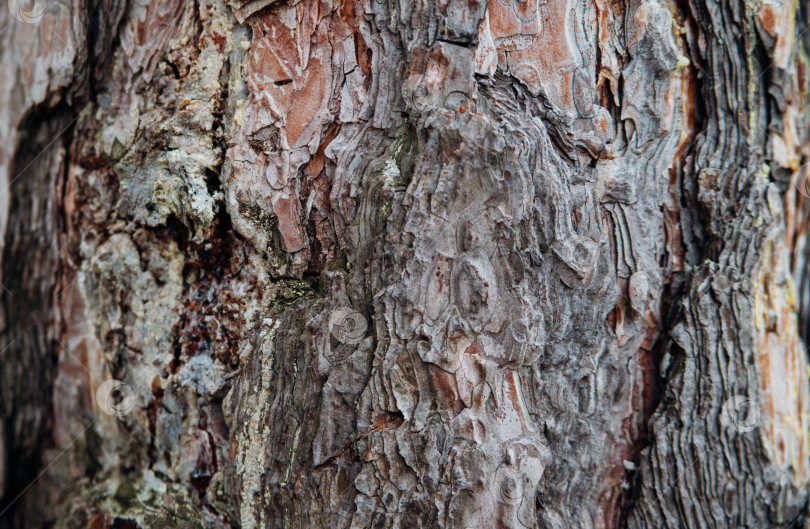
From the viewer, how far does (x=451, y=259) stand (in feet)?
3.41

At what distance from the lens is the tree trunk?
3.43 ft

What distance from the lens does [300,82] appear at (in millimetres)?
1123

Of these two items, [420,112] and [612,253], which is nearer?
[420,112]

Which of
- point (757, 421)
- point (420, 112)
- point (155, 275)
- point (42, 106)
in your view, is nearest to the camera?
point (420, 112)

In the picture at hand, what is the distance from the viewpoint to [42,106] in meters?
1.38

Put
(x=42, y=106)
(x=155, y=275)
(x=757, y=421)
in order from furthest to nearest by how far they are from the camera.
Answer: (x=42, y=106)
(x=155, y=275)
(x=757, y=421)

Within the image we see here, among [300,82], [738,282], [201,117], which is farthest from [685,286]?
[201,117]

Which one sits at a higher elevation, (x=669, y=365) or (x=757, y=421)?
(x=669, y=365)

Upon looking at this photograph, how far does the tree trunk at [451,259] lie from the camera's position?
3.43 feet

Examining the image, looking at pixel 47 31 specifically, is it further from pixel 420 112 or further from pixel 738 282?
pixel 738 282

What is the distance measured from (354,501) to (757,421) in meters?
0.90

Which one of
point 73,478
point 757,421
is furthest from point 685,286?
point 73,478

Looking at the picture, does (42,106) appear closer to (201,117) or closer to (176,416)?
(201,117)

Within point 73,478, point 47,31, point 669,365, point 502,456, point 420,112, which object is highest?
point 47,31
